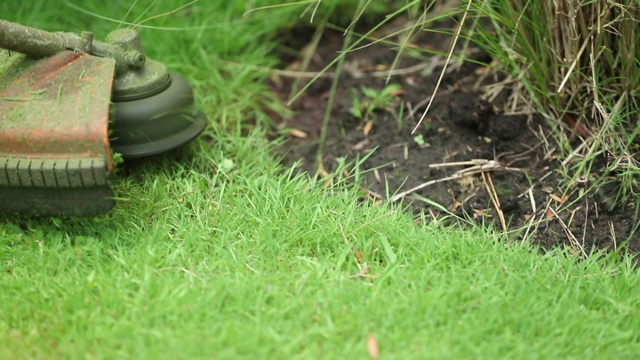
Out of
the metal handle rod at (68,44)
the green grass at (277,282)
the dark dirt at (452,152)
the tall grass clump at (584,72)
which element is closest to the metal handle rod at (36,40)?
the metal handle rod at (68,44)

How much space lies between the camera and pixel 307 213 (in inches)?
90.8

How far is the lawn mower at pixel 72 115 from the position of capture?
2.03 metres

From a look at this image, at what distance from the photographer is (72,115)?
2064 mm

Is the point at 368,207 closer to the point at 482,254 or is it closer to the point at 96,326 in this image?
the point at 482,254

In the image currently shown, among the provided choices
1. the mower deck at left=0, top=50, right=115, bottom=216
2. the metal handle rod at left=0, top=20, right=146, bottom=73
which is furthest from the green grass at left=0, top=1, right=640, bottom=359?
the metal handle rod at left=0, top=20, right=146, bottom=73

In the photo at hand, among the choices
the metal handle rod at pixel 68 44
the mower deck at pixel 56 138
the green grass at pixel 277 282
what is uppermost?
the metal handle rod at pixel 68 44

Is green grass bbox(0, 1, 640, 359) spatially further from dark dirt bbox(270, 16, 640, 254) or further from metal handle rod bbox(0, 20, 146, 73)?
metal handle rod bbox(0, 20, 146, 73)

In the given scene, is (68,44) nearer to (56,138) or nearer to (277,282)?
(56,138)

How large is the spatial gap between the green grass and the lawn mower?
0.49 feet

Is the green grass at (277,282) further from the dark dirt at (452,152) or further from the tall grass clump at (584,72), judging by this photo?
the tall grass clump at (584,72)

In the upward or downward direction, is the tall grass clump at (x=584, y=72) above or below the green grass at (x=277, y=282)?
above

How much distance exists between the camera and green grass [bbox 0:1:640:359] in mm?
1795

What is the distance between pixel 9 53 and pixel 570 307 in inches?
74.6

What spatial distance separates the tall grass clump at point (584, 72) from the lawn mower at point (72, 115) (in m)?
1.16
